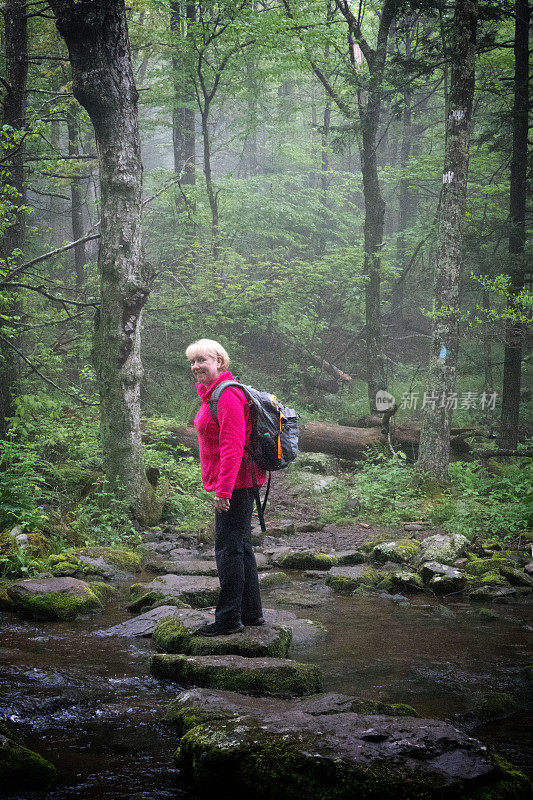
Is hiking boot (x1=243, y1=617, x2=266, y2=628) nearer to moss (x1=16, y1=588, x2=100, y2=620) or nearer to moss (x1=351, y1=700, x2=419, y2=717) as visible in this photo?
moss (x1=351, y1=700, x2=419, y2=717)

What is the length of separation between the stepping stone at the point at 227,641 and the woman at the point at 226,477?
118 millimetres

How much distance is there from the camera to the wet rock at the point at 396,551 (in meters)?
8.01

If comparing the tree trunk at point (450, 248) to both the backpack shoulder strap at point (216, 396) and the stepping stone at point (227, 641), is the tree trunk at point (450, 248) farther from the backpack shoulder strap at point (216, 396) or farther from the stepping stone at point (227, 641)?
the backpack shoulder strap at point (216, 396)

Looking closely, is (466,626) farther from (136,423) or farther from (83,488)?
(83,488)

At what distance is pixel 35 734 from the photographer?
3182 millimetres

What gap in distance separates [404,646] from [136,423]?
18.2 feet

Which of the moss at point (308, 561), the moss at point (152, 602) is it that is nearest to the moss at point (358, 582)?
the moss at point (308, 561)

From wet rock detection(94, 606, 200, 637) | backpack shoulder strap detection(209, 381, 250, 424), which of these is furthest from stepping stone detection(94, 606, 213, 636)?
backpack shoulder strap detection(209, 381, 250, 424)

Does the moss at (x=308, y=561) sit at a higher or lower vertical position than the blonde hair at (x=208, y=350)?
lower

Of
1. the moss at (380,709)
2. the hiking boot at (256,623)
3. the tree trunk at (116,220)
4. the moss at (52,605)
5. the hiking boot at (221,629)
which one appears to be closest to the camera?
the moss at (380,709)

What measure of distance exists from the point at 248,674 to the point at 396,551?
15.4ft

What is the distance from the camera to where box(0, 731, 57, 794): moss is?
2580mm

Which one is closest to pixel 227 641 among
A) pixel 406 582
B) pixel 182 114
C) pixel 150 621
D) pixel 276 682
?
pixel 276 682

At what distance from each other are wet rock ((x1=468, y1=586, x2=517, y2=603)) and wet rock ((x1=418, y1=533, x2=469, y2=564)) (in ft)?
3.39
